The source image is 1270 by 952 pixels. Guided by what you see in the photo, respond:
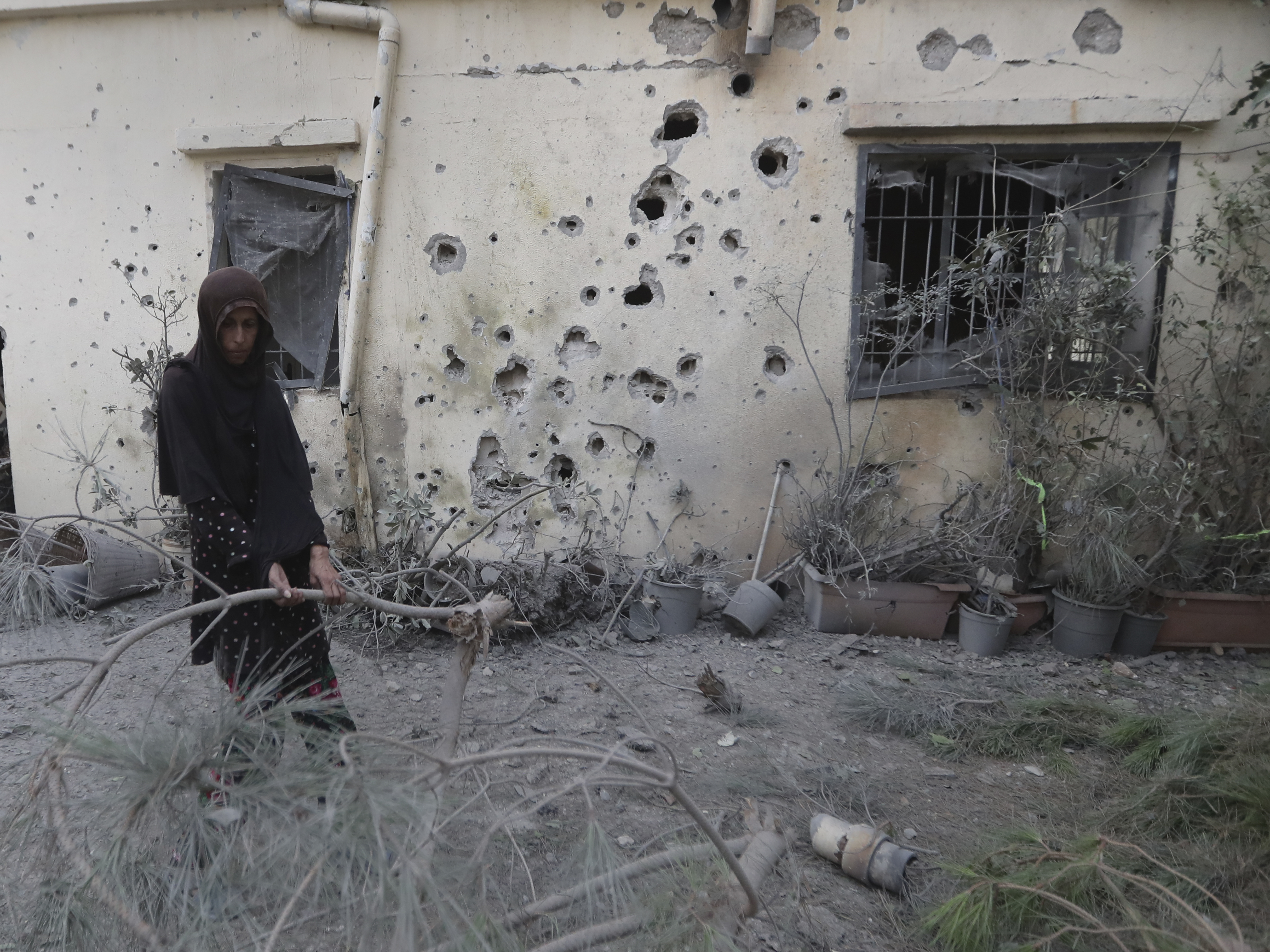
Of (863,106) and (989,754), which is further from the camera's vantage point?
(863,106)

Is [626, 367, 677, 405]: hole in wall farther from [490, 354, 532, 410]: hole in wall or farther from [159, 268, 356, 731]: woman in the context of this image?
[159, 268, 356, 731]: woman

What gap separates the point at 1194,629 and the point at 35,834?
4.58 metres

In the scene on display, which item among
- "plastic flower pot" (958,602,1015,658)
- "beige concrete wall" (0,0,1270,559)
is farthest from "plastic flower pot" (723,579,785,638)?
"plastic flower pot" (958,602,1015,658)

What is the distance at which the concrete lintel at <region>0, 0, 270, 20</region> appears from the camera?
14.1 ft

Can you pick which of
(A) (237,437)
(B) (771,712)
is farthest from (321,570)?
(B) (771,712)

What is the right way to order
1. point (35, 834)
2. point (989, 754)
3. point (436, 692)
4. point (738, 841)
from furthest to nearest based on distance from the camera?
point (436, 692)
point (989, 754)
point (738, 841)
point (35, 834)

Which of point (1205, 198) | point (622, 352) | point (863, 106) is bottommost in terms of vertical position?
point (622, 352)

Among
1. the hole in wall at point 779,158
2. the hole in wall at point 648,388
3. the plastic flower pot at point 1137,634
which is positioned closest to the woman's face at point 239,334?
the hole in wall at point 648,388

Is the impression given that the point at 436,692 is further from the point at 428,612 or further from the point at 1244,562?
the point at 1244,562

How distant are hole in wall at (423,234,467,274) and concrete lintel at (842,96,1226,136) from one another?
7.39ft

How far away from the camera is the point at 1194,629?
3.77 meters

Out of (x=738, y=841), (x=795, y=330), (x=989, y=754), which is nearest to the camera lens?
(x=738, y=841)

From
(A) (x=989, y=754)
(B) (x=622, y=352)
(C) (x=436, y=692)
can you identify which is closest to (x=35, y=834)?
(C) (x=436, y=692)

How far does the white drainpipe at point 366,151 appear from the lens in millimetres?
4105
